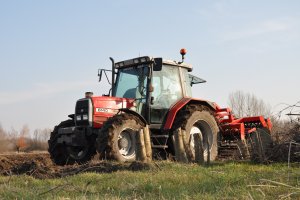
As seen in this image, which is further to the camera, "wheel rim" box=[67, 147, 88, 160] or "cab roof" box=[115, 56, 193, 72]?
"cab roof" box=[115, 56, 193, 72]

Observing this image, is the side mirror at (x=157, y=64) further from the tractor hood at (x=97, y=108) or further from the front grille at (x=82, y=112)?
the front grille at (x=82, y=112)

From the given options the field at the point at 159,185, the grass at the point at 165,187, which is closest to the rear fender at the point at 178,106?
the field at the point at 159,185

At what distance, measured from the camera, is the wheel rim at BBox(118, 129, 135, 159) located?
938 centimetres

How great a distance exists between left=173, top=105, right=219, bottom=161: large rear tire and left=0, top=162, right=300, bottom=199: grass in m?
3.52

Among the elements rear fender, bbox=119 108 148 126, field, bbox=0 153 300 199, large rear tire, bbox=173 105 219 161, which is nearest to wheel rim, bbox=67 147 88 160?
rear fender, bbox=119 108 148 126


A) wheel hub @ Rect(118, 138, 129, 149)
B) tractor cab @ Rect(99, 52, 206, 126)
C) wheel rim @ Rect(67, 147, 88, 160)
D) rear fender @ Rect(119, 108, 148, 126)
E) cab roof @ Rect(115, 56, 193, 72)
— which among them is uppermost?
cab roof @ Rect(115, 56, 193, 72)

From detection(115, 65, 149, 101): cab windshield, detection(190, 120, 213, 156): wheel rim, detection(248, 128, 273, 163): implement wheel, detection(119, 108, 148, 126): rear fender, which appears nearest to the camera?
detection(248, 128, 273, 163): implement wheel

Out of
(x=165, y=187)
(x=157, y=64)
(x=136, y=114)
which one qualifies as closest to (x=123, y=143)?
(x=136, y=114)

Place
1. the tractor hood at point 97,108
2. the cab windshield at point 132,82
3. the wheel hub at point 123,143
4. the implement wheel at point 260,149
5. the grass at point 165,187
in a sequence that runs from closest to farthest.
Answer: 1. the grass at point 165,187
2. the implement wheel at point 260,149
3. the wheel hub at point 123,143
4. the tractor hood at point 97,108
5. the cab windshield at point 132,82

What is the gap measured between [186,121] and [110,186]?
A: 4.89m

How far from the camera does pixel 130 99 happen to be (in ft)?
33.7

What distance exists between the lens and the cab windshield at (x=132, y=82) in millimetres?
10359

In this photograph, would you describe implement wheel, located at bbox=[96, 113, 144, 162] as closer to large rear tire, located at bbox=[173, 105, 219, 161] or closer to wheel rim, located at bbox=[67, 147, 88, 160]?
wheel rim, located at bbox=[67, 147, 88, 160]

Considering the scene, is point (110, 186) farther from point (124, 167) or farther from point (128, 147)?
point (128, 147)
